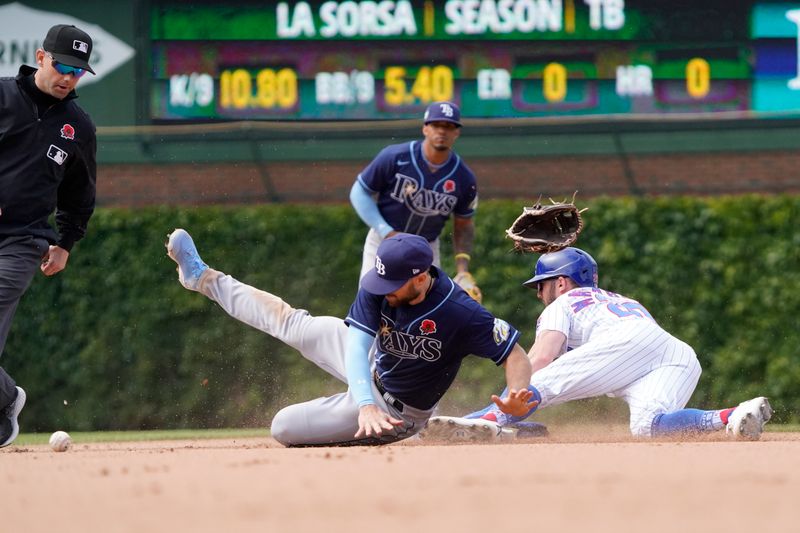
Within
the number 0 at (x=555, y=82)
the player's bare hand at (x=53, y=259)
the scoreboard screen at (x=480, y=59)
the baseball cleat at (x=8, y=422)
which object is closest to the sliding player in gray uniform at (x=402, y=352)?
the baseball cleat at (x=8, y=422)

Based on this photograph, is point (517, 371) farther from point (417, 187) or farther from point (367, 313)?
point (417, 187)

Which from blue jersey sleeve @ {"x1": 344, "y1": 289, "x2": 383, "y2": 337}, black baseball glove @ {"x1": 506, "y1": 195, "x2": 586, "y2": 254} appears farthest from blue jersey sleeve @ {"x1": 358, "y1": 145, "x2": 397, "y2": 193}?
blue jersey sleeve @ {"x1": 344, "y1": 289, "x2": 383, "y2": 337}

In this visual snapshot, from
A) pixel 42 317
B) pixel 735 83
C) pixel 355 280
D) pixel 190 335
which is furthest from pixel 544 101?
pixel 42 317

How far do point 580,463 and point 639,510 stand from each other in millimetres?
1267

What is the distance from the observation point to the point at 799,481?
14.5ft

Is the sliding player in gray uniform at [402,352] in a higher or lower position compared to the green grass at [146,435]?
higher

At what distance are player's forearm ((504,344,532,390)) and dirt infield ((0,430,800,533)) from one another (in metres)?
0.32

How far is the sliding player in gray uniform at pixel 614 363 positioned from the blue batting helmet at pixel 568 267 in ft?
0.53

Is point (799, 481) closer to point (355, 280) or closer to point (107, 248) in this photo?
point (355, 280)

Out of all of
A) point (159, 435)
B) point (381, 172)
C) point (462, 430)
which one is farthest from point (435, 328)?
point (159, 435)

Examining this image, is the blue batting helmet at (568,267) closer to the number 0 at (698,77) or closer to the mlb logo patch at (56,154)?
the mlb logo patch at (56,154)

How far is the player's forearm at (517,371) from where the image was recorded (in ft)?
19.5

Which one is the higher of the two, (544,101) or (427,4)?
(427,4)

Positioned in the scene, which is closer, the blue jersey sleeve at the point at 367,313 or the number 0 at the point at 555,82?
the blue jersey sleeve at the point at 367,313
